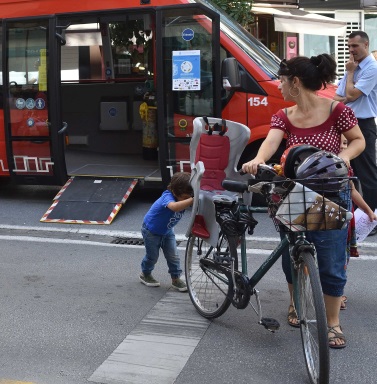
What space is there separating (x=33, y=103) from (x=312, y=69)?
17.1 ft

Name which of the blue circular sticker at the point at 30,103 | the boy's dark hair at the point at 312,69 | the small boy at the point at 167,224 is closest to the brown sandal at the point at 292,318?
the small boy at the point at 167,224

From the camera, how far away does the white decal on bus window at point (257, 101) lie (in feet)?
26.7

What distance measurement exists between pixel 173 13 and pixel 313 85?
164 inches

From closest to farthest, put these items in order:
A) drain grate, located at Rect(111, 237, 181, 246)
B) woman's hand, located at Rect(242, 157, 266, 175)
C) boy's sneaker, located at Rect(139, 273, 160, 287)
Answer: woman's hand, located at Rect(242, 157, 266, 175)
boy's sneaker, located at Rect(139, 273, 160, 287)
drain grate, located at Rect(111, 237, 181, 246)

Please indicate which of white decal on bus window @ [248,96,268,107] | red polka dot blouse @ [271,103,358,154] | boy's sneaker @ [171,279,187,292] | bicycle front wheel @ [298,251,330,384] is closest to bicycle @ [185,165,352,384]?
bicycle front wheel @ [298,251,330,384]

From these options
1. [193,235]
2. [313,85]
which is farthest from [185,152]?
[313,85]

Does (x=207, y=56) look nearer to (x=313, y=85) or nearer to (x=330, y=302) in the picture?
(x=313, y=85)

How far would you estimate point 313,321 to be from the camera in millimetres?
3910

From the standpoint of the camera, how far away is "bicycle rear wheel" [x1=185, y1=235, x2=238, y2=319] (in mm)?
4660

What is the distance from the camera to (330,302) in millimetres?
4445

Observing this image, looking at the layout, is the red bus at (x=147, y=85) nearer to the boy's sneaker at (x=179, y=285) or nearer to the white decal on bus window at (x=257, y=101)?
the white decal on bus window at (x=257, y=101)

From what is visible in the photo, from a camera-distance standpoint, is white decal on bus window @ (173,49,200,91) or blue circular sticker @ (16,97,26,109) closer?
white decal on bus window @ (173,49,200,91)

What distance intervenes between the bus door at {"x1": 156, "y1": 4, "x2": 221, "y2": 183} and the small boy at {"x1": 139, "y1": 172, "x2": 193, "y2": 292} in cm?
293

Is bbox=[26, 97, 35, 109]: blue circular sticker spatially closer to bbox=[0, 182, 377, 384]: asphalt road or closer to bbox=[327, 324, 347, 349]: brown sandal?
bbox=[0, 182, 377, 384]: asphalt road
